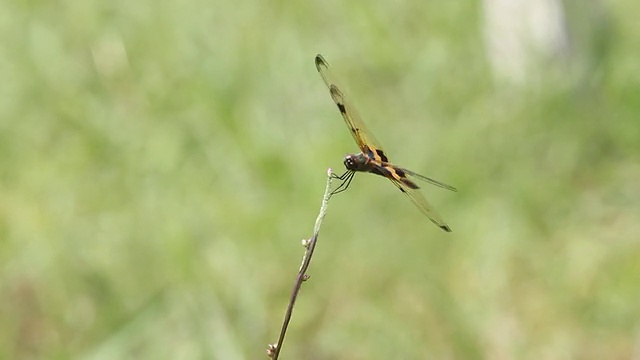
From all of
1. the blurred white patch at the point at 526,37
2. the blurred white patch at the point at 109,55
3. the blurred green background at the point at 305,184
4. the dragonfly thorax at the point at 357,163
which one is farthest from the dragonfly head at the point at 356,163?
the blurred white patch at the point at 109,55

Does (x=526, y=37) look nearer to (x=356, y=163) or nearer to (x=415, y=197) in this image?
(x=415, y=197)

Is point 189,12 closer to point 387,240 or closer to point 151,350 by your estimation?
point 387,240

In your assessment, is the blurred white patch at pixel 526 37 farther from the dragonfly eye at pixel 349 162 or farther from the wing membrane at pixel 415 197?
the dragonfly eye at pixel 349 162

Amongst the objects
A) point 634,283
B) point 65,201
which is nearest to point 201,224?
point 65,201

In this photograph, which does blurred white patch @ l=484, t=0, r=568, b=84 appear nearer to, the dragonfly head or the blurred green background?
the blurred green background

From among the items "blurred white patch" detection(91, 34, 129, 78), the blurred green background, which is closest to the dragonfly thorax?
the blurred green background

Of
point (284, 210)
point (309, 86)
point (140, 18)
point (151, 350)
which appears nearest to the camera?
point (151, 350)
